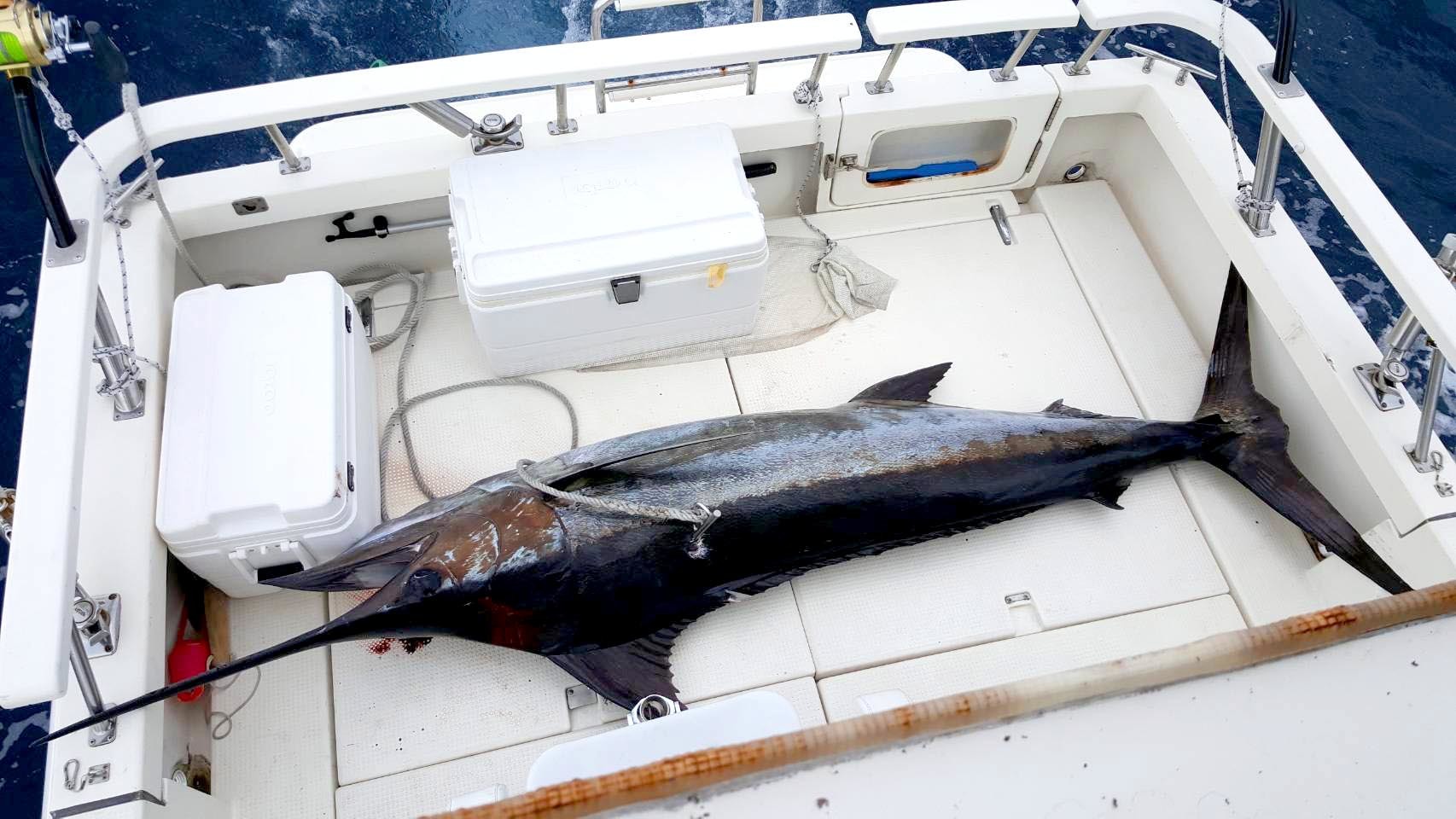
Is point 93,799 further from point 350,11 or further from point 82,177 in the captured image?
point 350,11

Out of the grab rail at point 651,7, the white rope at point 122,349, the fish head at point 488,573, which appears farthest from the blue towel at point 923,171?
the white rope at point 122,349

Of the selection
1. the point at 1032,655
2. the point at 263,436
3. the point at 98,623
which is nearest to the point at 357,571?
the point at 263,436

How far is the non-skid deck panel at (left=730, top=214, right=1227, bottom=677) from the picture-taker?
2424 mm

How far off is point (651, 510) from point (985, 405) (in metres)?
1.20

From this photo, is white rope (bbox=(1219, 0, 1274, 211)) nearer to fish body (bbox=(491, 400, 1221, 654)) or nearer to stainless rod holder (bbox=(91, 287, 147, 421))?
fish body (bbox=(491, 400, 1221, 654))

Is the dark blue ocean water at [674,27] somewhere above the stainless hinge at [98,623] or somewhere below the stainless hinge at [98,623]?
above

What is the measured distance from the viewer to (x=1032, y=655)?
2395 millimetres

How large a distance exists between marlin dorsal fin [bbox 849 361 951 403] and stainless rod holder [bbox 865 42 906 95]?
3.05ft

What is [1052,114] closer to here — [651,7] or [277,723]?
[651,7]

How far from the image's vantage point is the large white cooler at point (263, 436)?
2.05 m

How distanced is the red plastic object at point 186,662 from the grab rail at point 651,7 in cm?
176

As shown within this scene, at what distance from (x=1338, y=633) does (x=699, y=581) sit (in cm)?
137

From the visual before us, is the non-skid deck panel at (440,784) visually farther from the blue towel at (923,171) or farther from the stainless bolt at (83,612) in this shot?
the blue towel at (923,171)

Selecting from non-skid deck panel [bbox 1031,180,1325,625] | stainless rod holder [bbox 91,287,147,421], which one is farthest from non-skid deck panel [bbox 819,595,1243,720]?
stainless rod holder [bbox 91,287,147,421]
